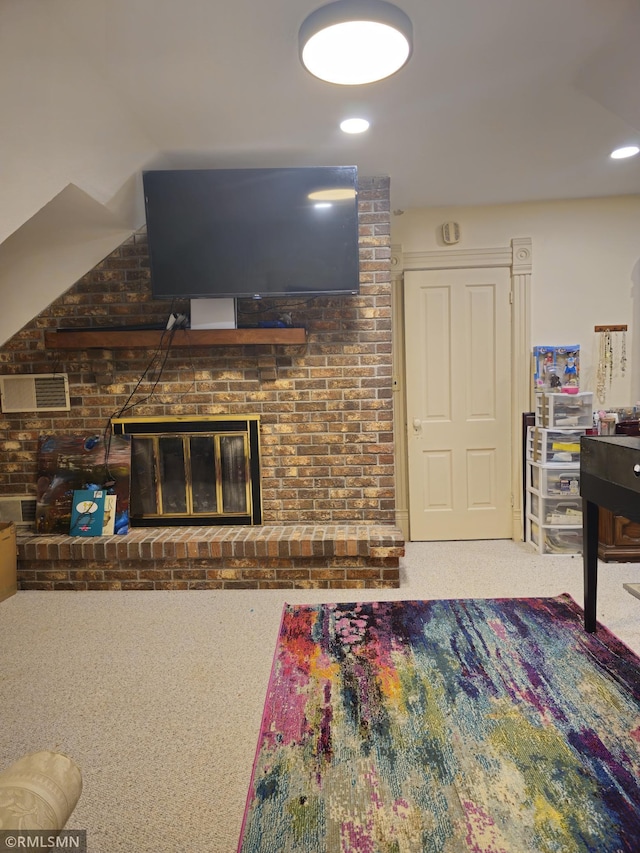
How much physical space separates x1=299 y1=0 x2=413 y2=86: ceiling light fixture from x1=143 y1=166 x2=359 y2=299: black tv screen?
971 millimetres

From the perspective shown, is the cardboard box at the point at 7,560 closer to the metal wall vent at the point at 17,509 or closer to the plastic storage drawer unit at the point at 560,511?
the metal wall vent at the point at 17,509

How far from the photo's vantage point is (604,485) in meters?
2.17

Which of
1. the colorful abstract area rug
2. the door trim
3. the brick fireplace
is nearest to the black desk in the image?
the colorful abstract area rug

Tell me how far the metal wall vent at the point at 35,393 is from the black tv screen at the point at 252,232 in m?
0.97

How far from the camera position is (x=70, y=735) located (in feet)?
5.88

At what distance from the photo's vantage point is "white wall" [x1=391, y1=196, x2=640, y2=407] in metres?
3.61

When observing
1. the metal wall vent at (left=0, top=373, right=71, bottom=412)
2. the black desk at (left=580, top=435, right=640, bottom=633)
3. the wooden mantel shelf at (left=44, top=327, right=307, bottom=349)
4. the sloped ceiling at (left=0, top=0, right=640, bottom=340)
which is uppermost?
the sloped ceiling at (left=0, top=0, right=640, bottom=340)

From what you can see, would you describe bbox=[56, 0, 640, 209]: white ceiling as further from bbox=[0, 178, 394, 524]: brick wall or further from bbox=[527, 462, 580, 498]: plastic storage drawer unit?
bbox=[527, 462, 580, 498]: plastic storage drawer unit

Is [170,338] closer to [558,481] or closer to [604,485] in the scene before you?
[604,485]

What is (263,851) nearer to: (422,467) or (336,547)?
(336,547)

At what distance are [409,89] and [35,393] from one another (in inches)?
111

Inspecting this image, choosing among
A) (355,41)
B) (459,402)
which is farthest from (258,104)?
(459,402)

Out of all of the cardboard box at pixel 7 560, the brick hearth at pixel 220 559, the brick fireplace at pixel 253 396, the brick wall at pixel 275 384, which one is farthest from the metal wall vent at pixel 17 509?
the brick wall at pixel 275 384

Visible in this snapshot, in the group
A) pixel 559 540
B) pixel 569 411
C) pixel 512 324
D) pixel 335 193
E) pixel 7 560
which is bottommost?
pixel 559 540
